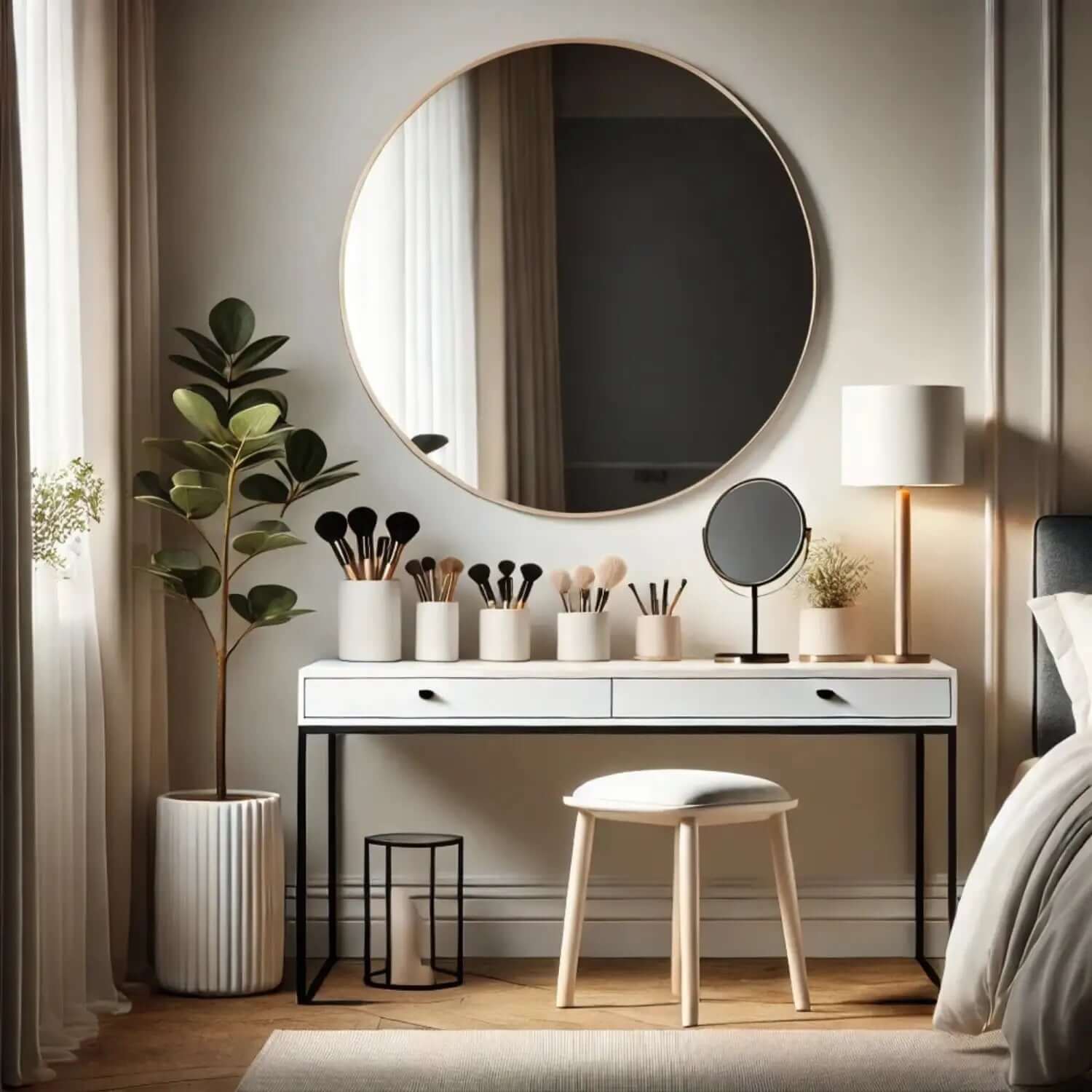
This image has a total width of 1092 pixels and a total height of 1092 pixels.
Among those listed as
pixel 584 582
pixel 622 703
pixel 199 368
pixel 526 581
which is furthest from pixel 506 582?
pixel 199 368

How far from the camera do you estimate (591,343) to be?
3879 mm

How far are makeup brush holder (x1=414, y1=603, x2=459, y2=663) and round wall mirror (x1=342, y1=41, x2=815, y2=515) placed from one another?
37 centimetres

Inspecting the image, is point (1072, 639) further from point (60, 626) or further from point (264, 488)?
point (60, 626)

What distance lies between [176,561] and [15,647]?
0.82m

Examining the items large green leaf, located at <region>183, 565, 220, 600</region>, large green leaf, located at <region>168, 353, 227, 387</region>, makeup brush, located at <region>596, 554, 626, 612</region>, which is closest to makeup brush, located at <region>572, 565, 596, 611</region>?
makeup brush, located at <region>596, 554, 626, 612</region>

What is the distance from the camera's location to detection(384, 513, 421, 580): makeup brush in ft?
12.0

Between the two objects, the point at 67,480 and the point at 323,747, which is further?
the point at 323,747

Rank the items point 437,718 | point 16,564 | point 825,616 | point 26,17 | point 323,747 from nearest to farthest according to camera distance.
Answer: point 16,564
point 26,17
point 437,718
point 825,616
point 323,747

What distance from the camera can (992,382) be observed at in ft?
12.6

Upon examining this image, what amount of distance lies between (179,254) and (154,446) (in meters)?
0.50

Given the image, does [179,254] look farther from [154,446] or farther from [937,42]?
[937,42]

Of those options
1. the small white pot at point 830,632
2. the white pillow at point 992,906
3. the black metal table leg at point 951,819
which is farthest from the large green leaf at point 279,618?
the white pillow at point 992,906

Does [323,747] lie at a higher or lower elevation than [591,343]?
lower

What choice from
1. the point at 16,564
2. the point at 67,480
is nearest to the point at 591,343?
the point at 67,480
